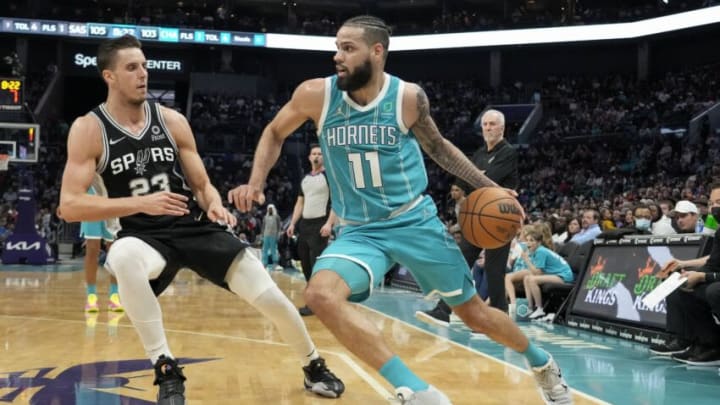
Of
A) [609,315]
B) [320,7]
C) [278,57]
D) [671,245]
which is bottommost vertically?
[609,315]

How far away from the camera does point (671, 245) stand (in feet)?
22.0

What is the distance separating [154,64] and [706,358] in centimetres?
3175

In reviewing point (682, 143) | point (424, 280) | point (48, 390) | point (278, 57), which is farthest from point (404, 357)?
point (278, 57)

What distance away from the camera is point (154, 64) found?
3425 centimetres

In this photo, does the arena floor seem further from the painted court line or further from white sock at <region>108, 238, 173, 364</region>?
white sock at <region>108, 238, 173, 364</region>

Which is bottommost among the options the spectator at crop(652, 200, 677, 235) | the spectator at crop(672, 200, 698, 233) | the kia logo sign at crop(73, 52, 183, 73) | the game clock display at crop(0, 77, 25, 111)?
the spectator at crop(652, 200, 677, 235)

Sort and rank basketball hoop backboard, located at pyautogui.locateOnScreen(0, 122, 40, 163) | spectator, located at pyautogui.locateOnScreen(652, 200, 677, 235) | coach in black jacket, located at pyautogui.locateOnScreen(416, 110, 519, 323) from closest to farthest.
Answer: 1. coach in black jacket, located at pyautogui.locateOnScreen(416, 110, 519, 323)
2. spectator, located at pyautogui.locateOnScreen(652, 200, 677, 235)
3. basketball hoop backboard, located at pyautogui.locateOnScreen(0, 122, 40, 163)

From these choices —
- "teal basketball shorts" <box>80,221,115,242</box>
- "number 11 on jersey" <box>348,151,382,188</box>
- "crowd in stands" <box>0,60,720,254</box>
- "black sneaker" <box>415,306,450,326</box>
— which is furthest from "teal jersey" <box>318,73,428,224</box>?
"crowd in stands" <box>0,60,720,254</box>

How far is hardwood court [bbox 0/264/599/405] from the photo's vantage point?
4.12m

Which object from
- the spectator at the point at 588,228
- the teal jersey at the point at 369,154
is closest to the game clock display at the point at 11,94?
the spectator at the point at 588,228

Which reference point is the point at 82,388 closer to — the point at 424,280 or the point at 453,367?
the point at 424,280

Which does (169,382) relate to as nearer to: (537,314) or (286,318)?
(286,318)

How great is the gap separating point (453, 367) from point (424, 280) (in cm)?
166

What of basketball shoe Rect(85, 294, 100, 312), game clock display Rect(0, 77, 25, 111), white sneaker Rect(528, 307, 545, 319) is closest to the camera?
basketball shoe Rect(85, 294, 100, 312)
